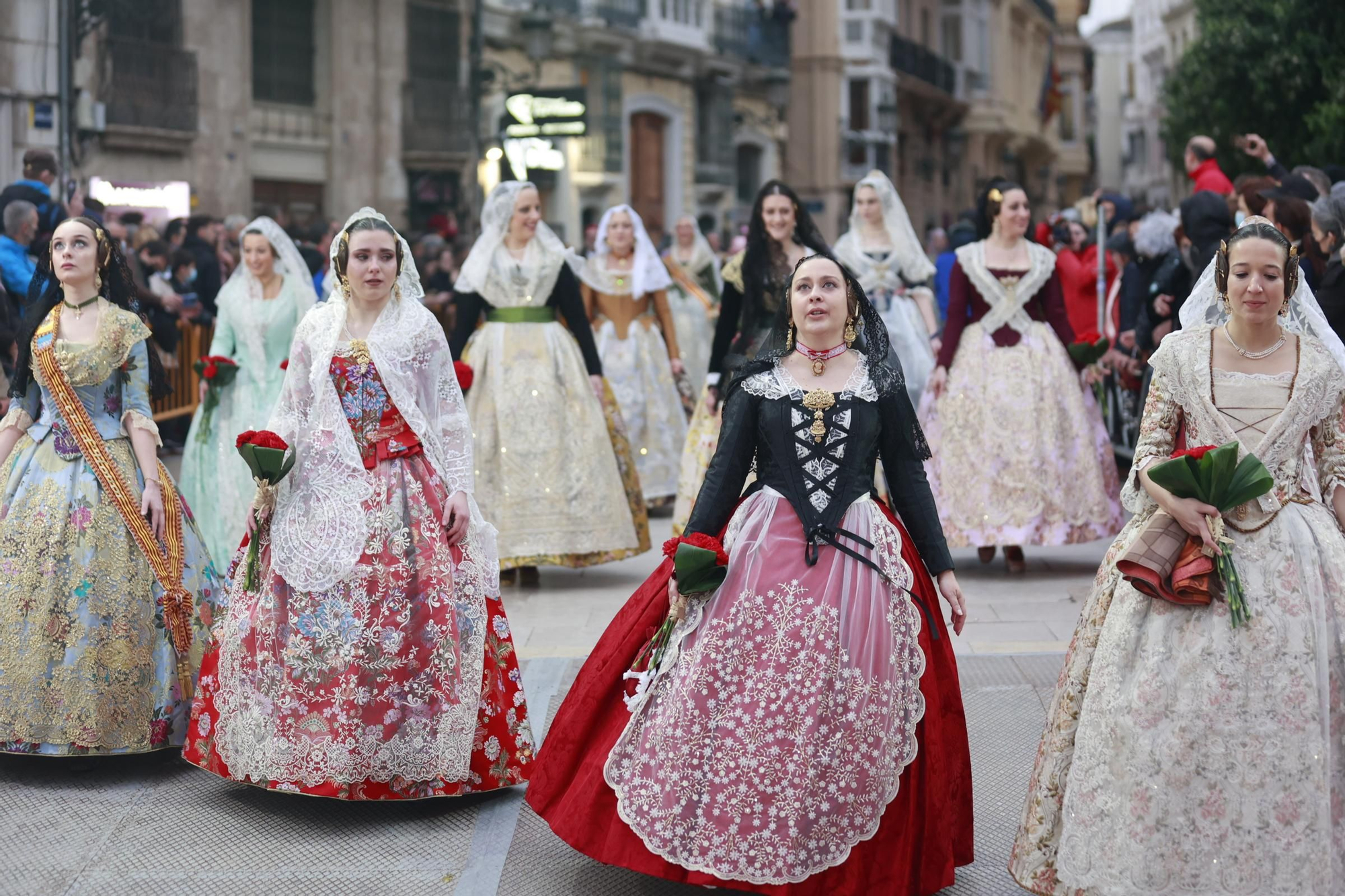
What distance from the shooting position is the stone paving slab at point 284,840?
15.0 ft

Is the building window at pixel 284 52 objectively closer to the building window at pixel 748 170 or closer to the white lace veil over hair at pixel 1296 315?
the building window at pixel 748 170

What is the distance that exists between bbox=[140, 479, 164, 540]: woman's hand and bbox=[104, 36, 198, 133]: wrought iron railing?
40.6 ft

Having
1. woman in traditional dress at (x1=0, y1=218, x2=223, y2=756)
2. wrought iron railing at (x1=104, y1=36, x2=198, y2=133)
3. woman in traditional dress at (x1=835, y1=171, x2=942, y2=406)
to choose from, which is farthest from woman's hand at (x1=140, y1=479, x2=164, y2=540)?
wrought iron railing at (x1=104, y1=36, x2=198, y2=133)

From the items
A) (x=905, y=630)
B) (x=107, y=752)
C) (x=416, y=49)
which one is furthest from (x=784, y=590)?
(x=416, y=49)

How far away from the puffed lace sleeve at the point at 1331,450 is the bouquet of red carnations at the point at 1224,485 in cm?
27

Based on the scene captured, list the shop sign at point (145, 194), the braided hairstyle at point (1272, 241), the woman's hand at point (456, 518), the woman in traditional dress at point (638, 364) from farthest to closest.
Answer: the shop sign at point (145, 194), the woman in traditional dress at point (638, 364), the woman's hand at point (456, 518), the braided hairstyle at point (1272, 241)

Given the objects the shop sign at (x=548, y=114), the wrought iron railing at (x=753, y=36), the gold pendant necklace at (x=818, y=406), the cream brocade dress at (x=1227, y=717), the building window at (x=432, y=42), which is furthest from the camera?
the wrought iron railing at (x=753, y=36)

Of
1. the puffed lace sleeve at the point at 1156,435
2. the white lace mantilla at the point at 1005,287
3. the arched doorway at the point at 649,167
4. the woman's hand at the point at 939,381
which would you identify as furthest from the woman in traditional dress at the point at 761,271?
the arched doorway at the point at 649,167

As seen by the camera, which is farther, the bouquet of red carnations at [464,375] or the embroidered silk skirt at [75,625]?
the bouquet of red carnations at [464,375]

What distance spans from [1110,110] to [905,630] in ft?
284

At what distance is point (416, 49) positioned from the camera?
2266 cm

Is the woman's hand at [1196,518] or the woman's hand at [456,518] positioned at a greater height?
the woman's hand at [1196,518]

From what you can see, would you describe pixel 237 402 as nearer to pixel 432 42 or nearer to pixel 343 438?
pixel 343 438

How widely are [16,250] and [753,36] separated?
26.6m
